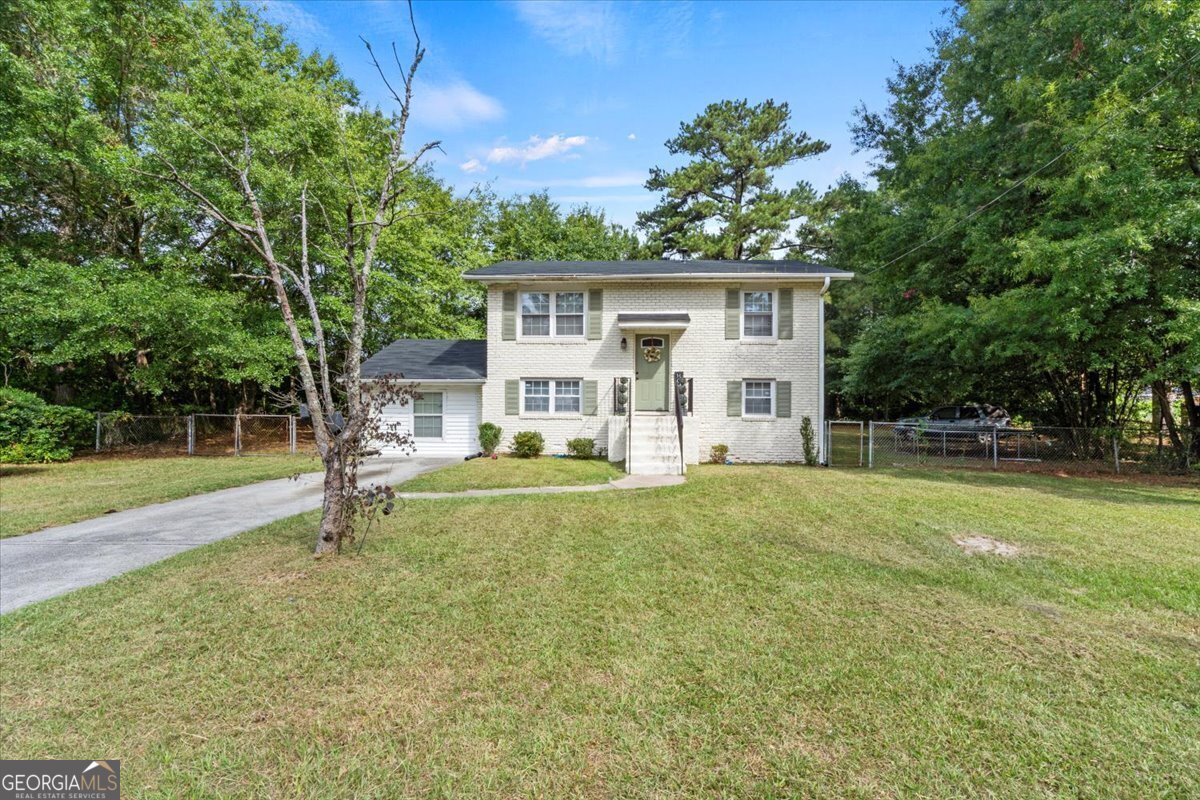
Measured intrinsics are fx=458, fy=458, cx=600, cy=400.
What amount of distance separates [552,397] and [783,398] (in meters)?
6.46

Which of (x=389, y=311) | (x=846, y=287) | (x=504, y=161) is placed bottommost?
(x=389, y=311)

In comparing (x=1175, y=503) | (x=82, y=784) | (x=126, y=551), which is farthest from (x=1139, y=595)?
(x=126, y=551)

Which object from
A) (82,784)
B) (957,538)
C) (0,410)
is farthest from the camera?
(0,410)

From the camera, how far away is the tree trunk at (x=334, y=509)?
465cm

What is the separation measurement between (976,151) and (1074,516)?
11358 mm

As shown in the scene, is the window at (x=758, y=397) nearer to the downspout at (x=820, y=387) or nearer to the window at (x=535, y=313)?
the downspout at (x=820, y=387)

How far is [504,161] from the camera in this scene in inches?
880

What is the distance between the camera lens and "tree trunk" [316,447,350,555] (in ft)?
15.3

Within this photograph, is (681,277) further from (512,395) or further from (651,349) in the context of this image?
(512,395)

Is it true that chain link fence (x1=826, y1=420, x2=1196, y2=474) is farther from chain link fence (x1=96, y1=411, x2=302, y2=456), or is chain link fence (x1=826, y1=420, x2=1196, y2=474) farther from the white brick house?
chain link fence (x1=96, y1=411, x2=302, y2=456)

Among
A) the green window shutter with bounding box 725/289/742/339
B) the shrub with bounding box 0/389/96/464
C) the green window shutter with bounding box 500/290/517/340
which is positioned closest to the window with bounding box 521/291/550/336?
the green window shutter with bounding box 500/290/517/340

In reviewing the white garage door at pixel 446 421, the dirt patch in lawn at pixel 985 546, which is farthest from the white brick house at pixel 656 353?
the dirt patch in lawn at pixel 985 546

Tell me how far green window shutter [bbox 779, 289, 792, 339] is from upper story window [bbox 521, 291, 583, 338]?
5586 mm

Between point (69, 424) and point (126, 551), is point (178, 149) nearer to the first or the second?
point (69, 424)
